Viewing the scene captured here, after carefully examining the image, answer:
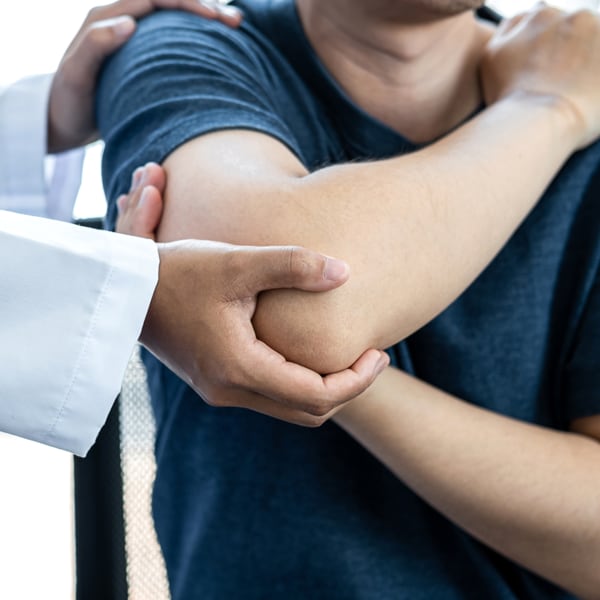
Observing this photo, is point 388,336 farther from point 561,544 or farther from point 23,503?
point 23,503

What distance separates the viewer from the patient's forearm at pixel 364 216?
0.65 m

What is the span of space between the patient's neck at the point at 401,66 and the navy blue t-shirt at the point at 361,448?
15cm

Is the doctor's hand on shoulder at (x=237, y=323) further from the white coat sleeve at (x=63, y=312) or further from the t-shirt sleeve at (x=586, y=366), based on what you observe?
the t-shirt sleeve at (x=586, y=366)

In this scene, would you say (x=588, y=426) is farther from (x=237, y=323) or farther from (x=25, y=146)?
(x=25, y=146)

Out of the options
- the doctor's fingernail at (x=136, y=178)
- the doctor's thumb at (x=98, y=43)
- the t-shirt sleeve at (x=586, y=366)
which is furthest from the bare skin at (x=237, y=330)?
the doctor's thumb at (x=98, y=43)

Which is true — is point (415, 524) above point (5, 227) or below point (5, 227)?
below

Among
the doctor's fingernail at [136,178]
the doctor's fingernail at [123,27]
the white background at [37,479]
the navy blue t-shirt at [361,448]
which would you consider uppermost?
the doctor's fingernail at [123,27]

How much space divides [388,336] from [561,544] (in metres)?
0.31

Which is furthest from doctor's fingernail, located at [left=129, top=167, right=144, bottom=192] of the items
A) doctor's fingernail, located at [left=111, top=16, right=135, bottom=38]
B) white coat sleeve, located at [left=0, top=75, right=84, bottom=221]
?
white coat sleeve, located at [left=0, top=75, right=84, bottom=221]

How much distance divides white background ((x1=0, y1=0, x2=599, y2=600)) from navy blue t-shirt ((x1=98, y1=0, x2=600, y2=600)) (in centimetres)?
30

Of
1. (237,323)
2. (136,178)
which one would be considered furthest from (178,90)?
(237,323)

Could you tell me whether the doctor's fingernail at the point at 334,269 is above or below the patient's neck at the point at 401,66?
above

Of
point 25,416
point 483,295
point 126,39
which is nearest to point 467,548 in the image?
point 483,295

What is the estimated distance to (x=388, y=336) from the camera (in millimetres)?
696
